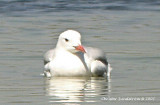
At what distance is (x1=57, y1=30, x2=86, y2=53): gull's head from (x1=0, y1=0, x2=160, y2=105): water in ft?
1.64

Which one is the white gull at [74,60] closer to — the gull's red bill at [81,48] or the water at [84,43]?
the gull's red bill at [81,48]

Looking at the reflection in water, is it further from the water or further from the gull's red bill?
the gull's red bill

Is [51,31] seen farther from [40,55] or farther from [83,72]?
[83,72]

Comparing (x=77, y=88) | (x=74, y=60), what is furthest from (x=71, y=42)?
(x=77, y=88)

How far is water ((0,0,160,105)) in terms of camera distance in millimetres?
10484

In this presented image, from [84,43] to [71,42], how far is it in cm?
288

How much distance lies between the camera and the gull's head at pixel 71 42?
39.6 ft

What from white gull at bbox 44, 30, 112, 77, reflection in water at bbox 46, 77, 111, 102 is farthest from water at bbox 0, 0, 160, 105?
white gull at bbox 44, 30, 112, 77

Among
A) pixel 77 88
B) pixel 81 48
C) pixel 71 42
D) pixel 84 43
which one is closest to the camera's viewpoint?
pixel 77 88

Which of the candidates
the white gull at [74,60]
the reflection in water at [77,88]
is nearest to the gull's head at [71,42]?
the white gull at [74,60]

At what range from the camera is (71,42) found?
480 inches

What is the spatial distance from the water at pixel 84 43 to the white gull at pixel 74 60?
0.14 meters

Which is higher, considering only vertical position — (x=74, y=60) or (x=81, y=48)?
(x=81, y=48)

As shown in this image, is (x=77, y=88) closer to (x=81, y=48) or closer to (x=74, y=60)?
(x=81, y=48)
